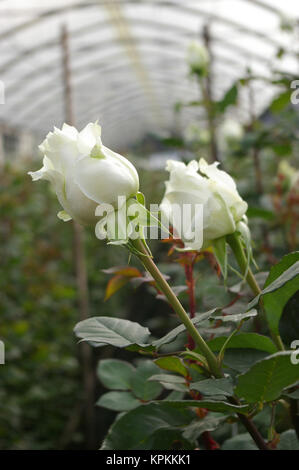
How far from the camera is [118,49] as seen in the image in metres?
6.85

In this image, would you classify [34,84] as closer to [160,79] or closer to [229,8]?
[160,79]

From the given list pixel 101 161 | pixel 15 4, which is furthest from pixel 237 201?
pixel 15 4

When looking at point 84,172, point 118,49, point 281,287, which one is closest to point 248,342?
point 281,287

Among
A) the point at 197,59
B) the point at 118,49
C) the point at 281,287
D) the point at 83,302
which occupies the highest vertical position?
the point at 118,49

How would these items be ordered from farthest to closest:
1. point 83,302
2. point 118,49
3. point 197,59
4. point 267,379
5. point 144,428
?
point 118,49 < point 83,302 < point 197,59 < point 144,428 < point 267,379

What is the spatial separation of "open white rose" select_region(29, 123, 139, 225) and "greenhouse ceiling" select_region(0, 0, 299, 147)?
2475 mm

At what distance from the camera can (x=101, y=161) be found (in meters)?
0.31

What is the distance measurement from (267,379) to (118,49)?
7.06 metres

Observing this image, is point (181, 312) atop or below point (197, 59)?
below

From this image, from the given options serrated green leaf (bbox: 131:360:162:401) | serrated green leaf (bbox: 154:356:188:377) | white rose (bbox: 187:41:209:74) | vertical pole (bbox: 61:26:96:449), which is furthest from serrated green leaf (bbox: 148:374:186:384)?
vertical pole (bbox: 61:26:96:449)

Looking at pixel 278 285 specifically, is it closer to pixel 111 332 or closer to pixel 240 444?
pixel 111 332

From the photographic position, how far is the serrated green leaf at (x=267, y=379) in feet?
0.95

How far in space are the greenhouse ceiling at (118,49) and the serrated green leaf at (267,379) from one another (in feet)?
8.26
